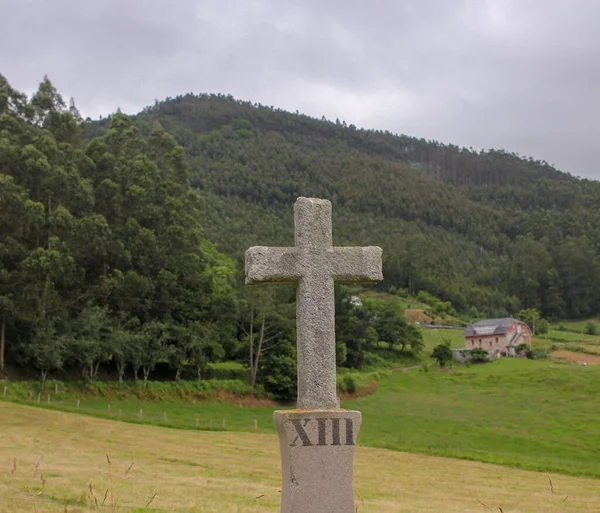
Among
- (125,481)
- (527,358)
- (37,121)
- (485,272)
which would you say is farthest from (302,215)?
(485,272)

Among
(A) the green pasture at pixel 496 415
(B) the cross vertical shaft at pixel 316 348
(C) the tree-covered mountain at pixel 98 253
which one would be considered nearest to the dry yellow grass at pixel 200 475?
(B) the cross vertical shaft at pixel 316 348

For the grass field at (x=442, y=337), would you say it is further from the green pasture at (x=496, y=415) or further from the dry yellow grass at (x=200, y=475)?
the dry yellow grass at (x=200, y=475)

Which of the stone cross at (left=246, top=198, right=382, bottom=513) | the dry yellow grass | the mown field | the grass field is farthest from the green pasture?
Result: the stone cross at (left=246, top=198, right=382, bottom=513)

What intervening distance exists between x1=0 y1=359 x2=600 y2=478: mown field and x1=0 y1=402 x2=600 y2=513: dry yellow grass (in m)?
4.19

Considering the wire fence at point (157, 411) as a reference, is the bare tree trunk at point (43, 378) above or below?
above

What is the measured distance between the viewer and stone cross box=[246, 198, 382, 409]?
29.7 ft

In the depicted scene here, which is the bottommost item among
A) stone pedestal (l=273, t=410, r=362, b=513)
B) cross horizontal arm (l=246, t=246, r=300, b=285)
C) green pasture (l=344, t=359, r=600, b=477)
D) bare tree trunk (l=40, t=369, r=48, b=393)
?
green pasture (l=344, t=359, r=600, b=477)

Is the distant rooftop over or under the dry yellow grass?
over

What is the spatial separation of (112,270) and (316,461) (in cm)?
4575

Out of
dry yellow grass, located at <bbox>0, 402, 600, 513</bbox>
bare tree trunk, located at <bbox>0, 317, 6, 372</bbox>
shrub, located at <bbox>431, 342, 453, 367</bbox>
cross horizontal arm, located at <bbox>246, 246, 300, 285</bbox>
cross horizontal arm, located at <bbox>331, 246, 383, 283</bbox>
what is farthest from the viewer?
shrub, located at <bbox>431, 342, 453, 367</bbox>

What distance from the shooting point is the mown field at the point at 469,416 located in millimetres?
37875

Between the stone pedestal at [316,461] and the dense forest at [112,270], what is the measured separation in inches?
1413

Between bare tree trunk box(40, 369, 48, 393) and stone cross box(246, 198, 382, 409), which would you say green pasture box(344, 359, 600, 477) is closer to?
bare tree trunk box(40, 369, 48, 393)

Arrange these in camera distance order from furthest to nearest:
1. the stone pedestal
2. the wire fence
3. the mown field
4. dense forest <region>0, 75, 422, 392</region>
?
dense forest <region>0, 75, 422, 392</region> → the wire fence → the mown field → the stone pedestal
